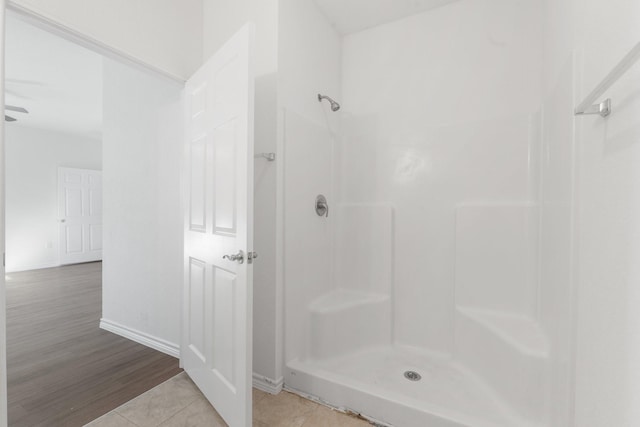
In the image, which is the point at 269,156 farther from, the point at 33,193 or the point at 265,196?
the point at 33,193

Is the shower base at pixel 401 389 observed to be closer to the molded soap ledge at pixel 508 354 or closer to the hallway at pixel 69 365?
the molded soap ledge at pixel 508 354

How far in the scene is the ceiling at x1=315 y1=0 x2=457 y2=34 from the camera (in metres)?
2.05

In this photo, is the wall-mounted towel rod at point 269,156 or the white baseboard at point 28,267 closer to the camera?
the wall-mounted towel rod at point 269,156

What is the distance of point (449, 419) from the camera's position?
1334mm

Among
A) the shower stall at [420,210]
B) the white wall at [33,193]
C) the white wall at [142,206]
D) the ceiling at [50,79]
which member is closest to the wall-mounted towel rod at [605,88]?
the shower stall at [420,210]

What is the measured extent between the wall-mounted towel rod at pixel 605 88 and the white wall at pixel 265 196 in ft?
4.59

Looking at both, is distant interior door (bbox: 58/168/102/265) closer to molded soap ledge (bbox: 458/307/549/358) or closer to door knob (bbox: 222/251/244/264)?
door knob (bbox: 222/251/244/264)

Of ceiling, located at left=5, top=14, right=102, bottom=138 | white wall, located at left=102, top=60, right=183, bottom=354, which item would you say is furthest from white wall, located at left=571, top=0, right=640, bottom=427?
ceiling, located at left=5, top=14, right=102, bottom=138

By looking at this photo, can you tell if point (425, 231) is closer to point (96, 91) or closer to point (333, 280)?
point (333, 280)

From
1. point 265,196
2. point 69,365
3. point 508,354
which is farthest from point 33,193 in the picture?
point 508,354

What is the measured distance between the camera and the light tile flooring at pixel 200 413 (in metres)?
1.50

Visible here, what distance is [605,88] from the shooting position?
27.7 inches

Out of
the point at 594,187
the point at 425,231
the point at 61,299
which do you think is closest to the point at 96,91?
the point at 61,299

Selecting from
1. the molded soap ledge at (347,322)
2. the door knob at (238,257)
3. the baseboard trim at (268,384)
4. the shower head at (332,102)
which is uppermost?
the shower head at (332,102)
